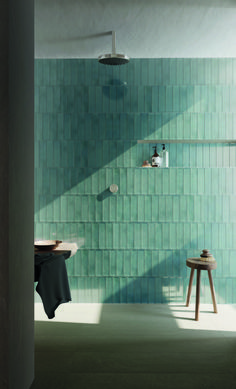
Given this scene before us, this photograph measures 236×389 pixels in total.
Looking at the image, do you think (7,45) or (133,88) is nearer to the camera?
(7,45)

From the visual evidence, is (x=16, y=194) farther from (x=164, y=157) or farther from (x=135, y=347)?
(x=164, y=157)

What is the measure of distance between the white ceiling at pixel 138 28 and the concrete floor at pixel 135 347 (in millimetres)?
3041

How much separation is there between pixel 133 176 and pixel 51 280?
198 cm

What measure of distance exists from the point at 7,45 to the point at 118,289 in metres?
3.41

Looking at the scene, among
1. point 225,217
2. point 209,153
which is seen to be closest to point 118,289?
point 225,217

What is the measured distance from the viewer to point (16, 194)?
2.24m

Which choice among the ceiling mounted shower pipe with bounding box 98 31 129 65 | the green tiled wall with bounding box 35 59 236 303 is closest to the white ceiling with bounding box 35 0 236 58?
the ceiling mounted shower pipe with bounding box 98 31 129 65

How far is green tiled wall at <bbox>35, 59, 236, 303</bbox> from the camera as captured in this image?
474 cm

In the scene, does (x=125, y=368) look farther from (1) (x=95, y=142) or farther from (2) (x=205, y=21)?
(2) (x=205, y=21)

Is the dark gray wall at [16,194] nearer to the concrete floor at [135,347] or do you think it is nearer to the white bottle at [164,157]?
the concrete floor at [135,347]

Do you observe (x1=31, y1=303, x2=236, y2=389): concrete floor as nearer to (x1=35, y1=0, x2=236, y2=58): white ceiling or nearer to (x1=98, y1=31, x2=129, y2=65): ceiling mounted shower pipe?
(x1=98, y1=31, x2=129, y2=65): ceiling mounted shower pipe

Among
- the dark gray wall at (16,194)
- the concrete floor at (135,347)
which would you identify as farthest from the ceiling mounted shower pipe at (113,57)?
the concrete floor at (135,347)

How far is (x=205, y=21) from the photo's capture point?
369 centimetres

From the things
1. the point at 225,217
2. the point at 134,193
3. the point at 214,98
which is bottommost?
the point at 225,217
